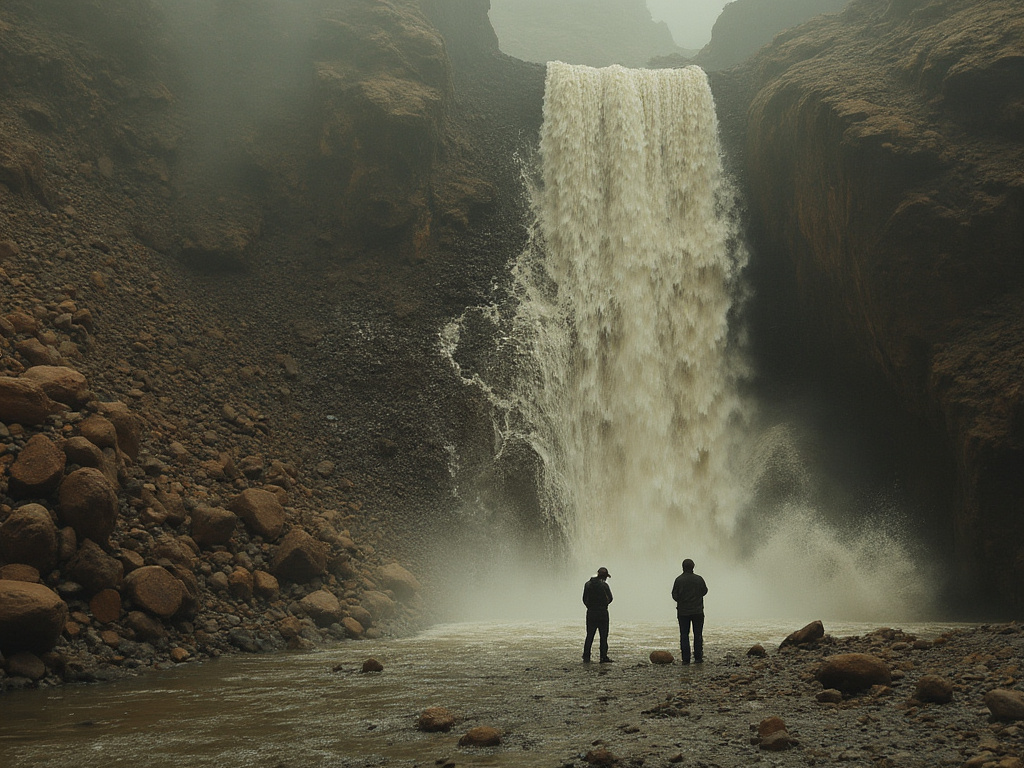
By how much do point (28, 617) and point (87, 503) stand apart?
228 cm

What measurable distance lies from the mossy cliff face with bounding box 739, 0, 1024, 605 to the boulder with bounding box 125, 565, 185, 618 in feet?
50.7

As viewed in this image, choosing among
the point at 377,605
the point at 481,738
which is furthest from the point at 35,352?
the point at 481,738

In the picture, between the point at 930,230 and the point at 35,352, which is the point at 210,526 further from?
the point at 930,230

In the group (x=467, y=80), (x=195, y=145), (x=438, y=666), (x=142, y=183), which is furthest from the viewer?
(x=467, y=80)

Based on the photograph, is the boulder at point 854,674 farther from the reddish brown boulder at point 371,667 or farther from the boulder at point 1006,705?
the reddish brown boulder at point 371,667

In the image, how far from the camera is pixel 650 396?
76.3ft

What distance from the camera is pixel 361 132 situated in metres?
25.2

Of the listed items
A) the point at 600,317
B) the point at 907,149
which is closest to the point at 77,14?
the point at 600,317

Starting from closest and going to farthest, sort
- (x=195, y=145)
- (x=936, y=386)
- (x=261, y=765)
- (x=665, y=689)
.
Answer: (x=261, y=765) < (x=665, y=689) < (x=936, y=386) < (x=195, y=145)

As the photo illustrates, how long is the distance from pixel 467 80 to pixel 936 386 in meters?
22.6

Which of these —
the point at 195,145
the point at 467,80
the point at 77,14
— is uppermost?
the point at 467,80

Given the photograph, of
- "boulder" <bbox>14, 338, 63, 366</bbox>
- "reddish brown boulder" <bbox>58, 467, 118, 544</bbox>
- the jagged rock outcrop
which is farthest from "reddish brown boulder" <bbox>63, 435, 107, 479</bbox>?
the jagged rock outcrop

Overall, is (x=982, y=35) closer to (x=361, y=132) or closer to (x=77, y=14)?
(x=361, y=132)

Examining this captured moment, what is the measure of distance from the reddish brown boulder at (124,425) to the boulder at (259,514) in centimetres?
207
